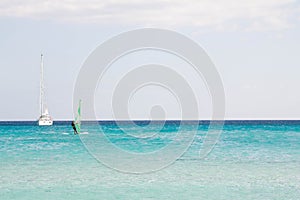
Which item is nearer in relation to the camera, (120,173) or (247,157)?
(120,173)

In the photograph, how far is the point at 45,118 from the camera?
368ft

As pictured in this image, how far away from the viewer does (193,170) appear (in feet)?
109

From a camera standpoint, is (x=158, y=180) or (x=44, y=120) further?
(x=44, y=120)

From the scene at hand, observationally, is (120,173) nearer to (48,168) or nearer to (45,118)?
(48,168)

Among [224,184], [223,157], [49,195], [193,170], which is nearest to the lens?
[49,195]

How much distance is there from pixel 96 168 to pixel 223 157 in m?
11.9

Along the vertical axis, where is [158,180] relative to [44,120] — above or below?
above

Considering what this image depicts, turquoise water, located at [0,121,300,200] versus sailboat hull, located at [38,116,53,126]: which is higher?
turquoise water, located at [0,121,300,200]

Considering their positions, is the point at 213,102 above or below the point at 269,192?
above

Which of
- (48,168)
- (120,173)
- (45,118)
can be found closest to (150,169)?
(120,173)

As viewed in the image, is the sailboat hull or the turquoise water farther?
the sailboat hull

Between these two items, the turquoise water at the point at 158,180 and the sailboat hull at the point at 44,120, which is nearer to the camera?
the turquoise water at the point at 158,180

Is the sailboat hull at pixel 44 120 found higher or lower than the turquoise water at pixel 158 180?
lower

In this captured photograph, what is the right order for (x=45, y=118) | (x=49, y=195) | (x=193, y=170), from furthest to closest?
1. (x=45, y=118)
2. (x=193, y=170)
3. (x=49, y=195)
